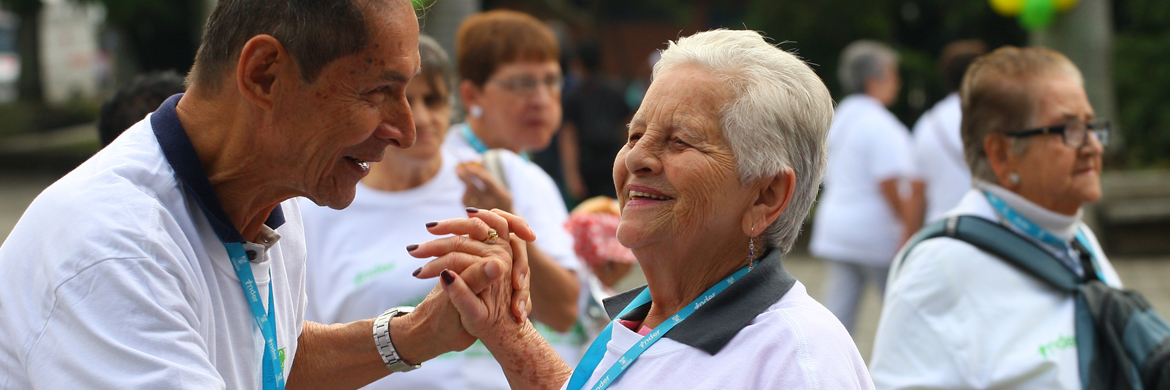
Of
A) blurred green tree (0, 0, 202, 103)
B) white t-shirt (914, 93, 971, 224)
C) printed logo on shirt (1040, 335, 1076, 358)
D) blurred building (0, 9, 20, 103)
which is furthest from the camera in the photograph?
blurred building (0, 9, 20, 103)

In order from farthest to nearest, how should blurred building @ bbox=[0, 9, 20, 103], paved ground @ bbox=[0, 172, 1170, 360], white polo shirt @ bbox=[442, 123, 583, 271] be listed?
blurred building @ bbox=[0, 9, 20, 103], paved ground @ bbox=[0, 172, 1170, 360], white polo shirt @ bbox=[442, 123, 583, 271]

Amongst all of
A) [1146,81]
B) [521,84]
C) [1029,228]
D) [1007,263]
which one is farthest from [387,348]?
[1146,81]

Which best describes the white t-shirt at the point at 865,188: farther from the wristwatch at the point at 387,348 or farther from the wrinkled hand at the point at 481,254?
the wristwatch at the point at 387,348

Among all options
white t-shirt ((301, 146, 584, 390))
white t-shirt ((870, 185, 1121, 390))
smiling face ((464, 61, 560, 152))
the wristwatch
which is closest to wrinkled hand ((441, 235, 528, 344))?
the wristwatch

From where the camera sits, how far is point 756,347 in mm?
1761

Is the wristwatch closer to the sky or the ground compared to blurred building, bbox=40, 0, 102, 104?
closer to the sky

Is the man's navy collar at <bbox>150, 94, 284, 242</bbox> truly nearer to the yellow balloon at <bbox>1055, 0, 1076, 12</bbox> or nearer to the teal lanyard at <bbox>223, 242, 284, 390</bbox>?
the teal lanyard at <bbox>223, 242, 284, 390</bbox>

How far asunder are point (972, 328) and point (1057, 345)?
233 millimetres

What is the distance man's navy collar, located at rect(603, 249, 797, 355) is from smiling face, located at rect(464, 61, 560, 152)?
1990mm

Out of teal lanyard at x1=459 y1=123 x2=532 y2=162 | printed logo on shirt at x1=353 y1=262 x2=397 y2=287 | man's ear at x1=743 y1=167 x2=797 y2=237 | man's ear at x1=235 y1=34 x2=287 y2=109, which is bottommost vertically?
printed logo on shirt at x1=353 y1=262 x2=397 y2=287

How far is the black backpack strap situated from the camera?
9.37ft

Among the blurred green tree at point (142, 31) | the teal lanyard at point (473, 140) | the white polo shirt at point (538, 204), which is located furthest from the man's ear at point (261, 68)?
the blurred green tree at point (142, 31)

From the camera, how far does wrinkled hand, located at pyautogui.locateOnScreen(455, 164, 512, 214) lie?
120 inches

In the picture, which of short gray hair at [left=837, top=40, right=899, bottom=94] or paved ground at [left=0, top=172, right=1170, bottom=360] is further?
paved ground at [left=0, top=172, right=1170, bottom=360]
